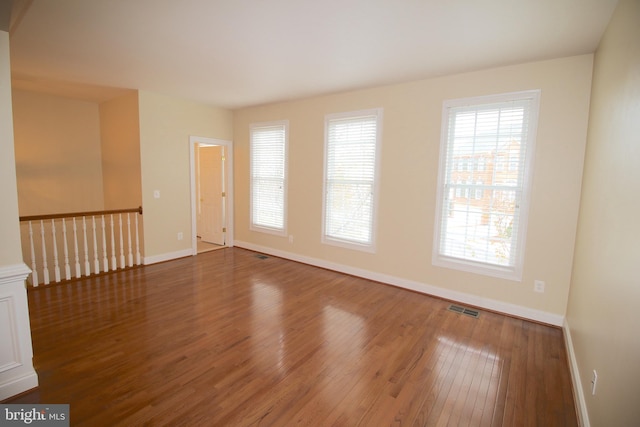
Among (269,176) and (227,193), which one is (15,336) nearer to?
(269,176)

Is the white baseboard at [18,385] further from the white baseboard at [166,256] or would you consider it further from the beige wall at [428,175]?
the beige wall at [428,175]

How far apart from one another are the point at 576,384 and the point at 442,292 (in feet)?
5.52

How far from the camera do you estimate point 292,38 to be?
2.64m

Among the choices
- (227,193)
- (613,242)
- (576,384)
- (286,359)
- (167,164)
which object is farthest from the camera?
(227,193)

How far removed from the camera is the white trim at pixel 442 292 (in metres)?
3.15

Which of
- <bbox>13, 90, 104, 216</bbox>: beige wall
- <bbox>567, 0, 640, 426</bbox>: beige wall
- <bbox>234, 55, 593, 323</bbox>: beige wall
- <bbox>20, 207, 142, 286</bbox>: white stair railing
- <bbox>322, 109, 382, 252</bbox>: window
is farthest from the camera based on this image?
<bbox>13, 90, 104, 216</bbox>: beige wall

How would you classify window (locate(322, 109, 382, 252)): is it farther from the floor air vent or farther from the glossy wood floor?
the floor air vent

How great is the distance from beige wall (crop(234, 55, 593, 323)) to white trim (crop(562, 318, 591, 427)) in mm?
524

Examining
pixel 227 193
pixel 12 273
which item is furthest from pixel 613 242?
pixel 227 193

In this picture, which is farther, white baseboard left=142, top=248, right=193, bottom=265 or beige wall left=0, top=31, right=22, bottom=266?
white baseboard left=142, top=248, right=193, bottom=265

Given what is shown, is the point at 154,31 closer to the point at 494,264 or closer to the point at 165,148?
the point at 165,148

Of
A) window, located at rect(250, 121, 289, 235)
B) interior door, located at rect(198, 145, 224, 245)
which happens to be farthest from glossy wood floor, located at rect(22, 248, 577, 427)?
interior door, located at rect(198, 145, 224, 245)

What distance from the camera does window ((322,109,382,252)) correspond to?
424cm

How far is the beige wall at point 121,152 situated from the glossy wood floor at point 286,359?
5.92 ft
